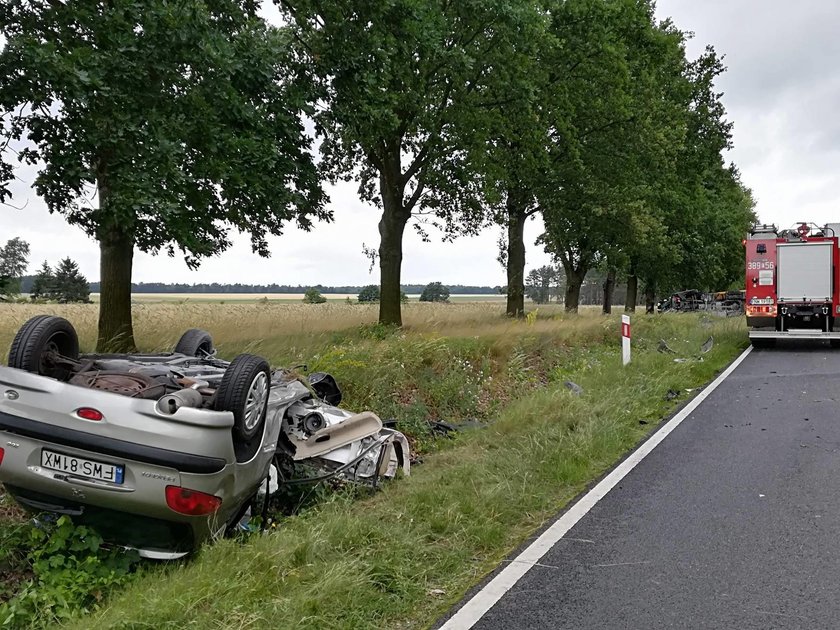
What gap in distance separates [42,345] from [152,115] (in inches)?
226

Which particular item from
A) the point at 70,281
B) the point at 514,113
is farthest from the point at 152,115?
the point at 70,281

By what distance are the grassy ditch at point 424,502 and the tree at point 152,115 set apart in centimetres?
244

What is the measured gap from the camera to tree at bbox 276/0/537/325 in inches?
464

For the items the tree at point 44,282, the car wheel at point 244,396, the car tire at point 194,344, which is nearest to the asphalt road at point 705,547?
the car wheel at point 244,396

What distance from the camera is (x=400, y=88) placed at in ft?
49.5

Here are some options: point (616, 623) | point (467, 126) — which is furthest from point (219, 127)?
point (616, 623)

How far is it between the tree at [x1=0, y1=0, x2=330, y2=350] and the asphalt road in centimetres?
681

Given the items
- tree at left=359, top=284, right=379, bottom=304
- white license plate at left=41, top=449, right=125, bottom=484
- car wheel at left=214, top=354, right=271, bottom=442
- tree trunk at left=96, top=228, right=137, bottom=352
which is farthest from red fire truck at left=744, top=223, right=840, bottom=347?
tree at left=359, top=284, right=379, bottom=304

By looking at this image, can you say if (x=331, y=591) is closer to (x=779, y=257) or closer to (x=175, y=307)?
(x=175, y=307)

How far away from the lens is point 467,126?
16.2 meters

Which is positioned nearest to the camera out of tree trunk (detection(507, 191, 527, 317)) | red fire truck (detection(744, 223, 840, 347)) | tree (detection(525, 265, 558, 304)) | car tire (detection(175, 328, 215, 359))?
car tire (detection(175, 328, 215, 359))

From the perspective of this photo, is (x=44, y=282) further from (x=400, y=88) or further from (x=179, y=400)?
(x=179, y=400)

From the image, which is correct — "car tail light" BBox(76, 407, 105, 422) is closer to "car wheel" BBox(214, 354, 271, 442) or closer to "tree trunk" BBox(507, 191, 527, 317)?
"car wheel" BBox(214, 354, 271, 442)

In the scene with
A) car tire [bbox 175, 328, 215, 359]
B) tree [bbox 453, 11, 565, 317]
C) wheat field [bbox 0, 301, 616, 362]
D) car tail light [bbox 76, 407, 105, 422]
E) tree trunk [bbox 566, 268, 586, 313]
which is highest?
tree [bbox 453, 11, 565, 317]
